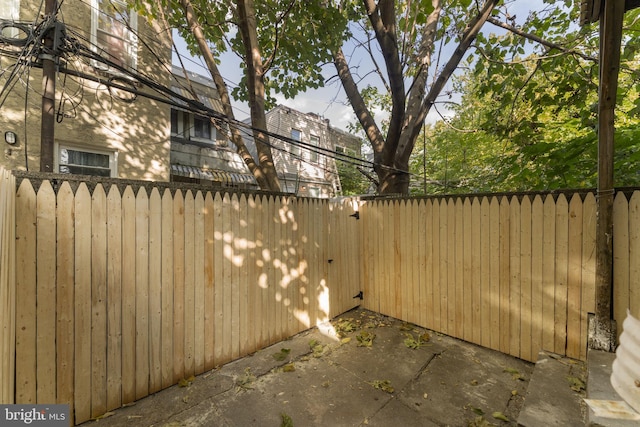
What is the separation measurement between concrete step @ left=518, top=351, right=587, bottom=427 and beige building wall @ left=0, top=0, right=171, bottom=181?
5.83 metres

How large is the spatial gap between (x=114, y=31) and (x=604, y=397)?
8.47 metres

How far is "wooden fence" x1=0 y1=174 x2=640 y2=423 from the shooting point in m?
1.86

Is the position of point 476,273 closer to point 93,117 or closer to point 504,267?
point 504,267

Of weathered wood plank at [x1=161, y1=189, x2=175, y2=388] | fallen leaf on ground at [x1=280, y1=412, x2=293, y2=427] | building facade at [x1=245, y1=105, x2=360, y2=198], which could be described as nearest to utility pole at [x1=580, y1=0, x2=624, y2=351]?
fallen leaf on ground at [x1=280, y1=412, x2=293, y2=427]

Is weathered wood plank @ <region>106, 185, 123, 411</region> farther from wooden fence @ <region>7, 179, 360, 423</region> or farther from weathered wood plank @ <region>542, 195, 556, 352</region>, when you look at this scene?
weathered wood plank @ <region>542, 195, 556, 352</region>

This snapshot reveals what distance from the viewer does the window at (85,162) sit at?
185 inches

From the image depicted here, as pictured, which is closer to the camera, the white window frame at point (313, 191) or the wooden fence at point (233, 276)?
the wooden fence at point (233, 276)

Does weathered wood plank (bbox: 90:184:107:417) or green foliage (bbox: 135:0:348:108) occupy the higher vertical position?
green foliage (bbox: 135:0:348:108)

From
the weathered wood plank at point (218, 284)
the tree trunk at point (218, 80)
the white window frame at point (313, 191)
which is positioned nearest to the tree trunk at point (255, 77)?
the tree trunk at point (218, 80)

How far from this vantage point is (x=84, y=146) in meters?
4.86

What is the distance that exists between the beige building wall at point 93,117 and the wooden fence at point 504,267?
16.1ft

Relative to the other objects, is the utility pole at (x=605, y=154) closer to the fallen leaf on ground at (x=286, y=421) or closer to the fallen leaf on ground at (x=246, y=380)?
the fallen leaf on ground at (x=286, y=421)

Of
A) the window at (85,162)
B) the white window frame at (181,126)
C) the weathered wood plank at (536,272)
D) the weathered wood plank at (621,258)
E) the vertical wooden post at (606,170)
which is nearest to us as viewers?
the vertical wooden post at (606,170)

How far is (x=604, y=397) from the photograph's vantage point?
Result: 4.71 ft
